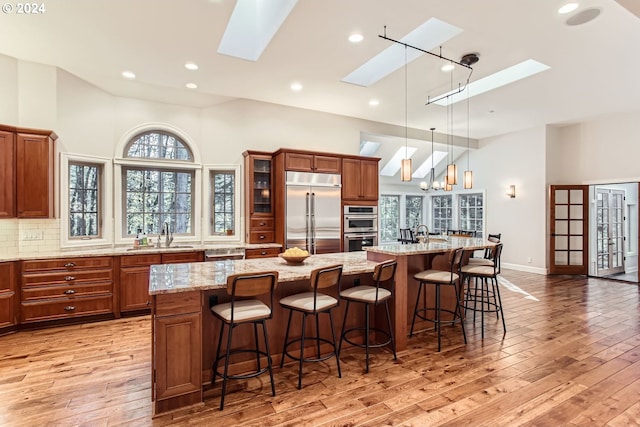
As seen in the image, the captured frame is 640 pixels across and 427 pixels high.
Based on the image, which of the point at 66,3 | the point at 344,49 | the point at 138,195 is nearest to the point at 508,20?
the point at 344,49

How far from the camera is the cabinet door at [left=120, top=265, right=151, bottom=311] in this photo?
4.42m

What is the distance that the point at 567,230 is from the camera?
7340mm

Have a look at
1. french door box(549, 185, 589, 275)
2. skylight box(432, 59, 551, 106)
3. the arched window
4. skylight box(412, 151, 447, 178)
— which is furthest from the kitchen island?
skylight box(412, 151, 447, 178)

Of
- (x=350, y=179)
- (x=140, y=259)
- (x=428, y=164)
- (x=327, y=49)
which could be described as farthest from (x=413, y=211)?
(x=140, y=259)

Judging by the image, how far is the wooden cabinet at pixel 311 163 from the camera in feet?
17.9

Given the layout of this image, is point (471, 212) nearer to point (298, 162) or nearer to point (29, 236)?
point (298, 162)

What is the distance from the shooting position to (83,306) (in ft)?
13.9

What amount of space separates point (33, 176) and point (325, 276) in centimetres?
401

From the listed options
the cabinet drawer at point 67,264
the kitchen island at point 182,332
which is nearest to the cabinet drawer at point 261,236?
the cabinet drawer at point 67,264

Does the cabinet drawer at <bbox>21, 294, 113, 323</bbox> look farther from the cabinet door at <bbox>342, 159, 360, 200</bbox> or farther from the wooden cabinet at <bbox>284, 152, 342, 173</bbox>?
the cabinet door at <bbox>342, 159, 360, 200</bbox>

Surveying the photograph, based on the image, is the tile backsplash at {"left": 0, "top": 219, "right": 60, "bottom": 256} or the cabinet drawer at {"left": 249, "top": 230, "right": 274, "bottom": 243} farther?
the cabinet drawer at {"left": 249, "top": 230, "right": 274, "bottom": 243}

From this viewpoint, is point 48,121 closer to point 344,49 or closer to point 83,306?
point 83,306

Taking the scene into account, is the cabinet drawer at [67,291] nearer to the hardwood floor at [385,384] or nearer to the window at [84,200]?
the hardwood floor at [385,384]

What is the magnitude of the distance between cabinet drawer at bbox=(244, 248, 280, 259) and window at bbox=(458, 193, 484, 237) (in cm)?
622
